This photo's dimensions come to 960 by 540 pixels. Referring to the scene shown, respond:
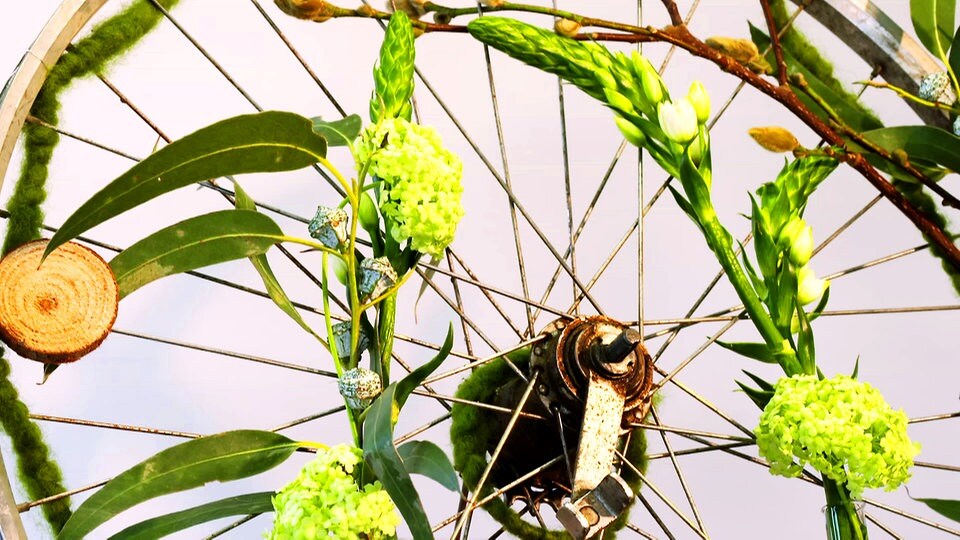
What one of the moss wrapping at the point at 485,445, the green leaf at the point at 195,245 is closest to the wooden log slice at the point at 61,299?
the green leaf at the point at 195,245

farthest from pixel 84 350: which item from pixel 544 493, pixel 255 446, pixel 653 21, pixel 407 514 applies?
pixel 653 21

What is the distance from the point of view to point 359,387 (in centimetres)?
72

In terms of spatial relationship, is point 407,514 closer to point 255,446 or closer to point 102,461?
point 255,446

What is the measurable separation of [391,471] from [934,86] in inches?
22.7

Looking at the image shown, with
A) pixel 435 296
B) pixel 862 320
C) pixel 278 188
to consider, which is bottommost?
pixel 862 320

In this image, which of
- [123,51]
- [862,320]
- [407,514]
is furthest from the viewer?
[862,320]

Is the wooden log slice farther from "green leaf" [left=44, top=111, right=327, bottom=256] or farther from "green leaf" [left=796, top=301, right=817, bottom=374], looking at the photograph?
"green leaf" [left=796, top=301, right=817, bottom=374]

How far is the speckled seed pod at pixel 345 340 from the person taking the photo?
0.75 metres

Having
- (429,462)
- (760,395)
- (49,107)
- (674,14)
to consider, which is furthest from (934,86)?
(49,107)

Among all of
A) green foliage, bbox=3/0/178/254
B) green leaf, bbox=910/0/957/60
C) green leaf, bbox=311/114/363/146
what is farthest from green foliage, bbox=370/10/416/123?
green leaf, bbox=910/0/957/60

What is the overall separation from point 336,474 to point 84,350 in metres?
0.19

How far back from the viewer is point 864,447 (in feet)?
2.43

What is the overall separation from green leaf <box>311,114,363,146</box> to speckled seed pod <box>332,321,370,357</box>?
124 mm

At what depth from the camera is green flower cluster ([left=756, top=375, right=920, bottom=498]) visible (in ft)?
2.44
